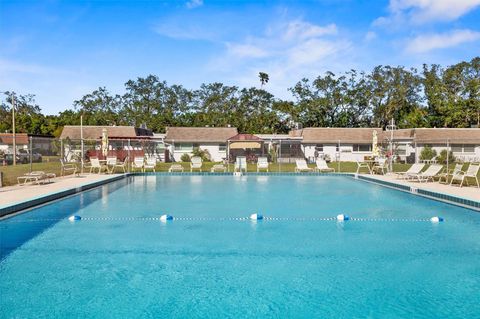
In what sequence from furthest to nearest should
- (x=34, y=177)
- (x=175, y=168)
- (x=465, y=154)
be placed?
(x=465, y=154), (x=175, y=168), (x=34, y=177)

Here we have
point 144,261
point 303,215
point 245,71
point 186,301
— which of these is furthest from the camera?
point 245,71

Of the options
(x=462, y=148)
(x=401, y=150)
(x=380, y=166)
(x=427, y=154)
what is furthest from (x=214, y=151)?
(x=462, y=148)

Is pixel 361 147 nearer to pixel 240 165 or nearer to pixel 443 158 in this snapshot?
pixel 443 158

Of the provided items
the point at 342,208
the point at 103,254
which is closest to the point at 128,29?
the point at 342,208

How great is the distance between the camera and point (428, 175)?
1622 cm

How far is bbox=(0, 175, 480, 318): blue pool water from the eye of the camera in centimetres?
474

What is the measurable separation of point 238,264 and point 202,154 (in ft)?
106

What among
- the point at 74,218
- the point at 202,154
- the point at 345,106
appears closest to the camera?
the point at 74,218

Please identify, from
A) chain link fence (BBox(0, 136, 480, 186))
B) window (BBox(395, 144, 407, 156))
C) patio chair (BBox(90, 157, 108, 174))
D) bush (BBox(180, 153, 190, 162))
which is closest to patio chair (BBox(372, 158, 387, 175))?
chain link fence (BBox(0, 136, 480, 186))

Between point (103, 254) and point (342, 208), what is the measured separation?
6849mm

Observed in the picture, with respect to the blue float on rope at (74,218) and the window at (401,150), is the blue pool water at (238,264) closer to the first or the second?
the blue float on rope at (74,218)

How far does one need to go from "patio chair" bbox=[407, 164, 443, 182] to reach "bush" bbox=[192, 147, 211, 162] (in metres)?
22.7

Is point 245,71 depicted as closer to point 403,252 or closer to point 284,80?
point 284,80

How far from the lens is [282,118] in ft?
167
